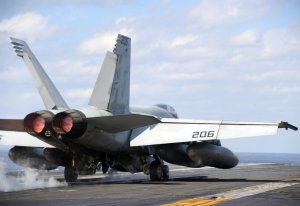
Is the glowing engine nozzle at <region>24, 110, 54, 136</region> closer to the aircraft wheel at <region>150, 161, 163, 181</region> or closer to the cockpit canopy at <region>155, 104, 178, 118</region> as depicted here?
the aircraft wheel at <region>150, 161, 163, 181</region>

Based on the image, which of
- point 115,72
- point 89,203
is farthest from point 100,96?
point 89,203

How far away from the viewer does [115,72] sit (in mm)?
21219

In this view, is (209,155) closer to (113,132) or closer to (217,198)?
(113,132)

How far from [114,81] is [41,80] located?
283cm

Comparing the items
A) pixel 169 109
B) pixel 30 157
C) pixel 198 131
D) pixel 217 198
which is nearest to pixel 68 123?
Answer: pixel 198 131

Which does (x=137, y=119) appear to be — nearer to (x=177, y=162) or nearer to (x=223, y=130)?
(x=223, y=130)

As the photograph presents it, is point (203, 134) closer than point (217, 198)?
No

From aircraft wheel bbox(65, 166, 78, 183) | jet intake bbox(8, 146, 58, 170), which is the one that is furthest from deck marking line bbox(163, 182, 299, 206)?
jet intake bbox(8, 146, 58, 170)

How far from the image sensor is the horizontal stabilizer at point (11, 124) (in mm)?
19244

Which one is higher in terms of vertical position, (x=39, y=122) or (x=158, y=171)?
(x=39, y=122)

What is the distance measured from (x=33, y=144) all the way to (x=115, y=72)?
4.22 m

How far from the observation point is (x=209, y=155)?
73.0 ft

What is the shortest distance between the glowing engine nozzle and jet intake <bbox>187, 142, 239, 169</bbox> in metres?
6.24

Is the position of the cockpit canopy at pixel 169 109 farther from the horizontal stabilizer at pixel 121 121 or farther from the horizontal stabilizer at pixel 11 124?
the horizontal stabilizer at pixel 11 124
